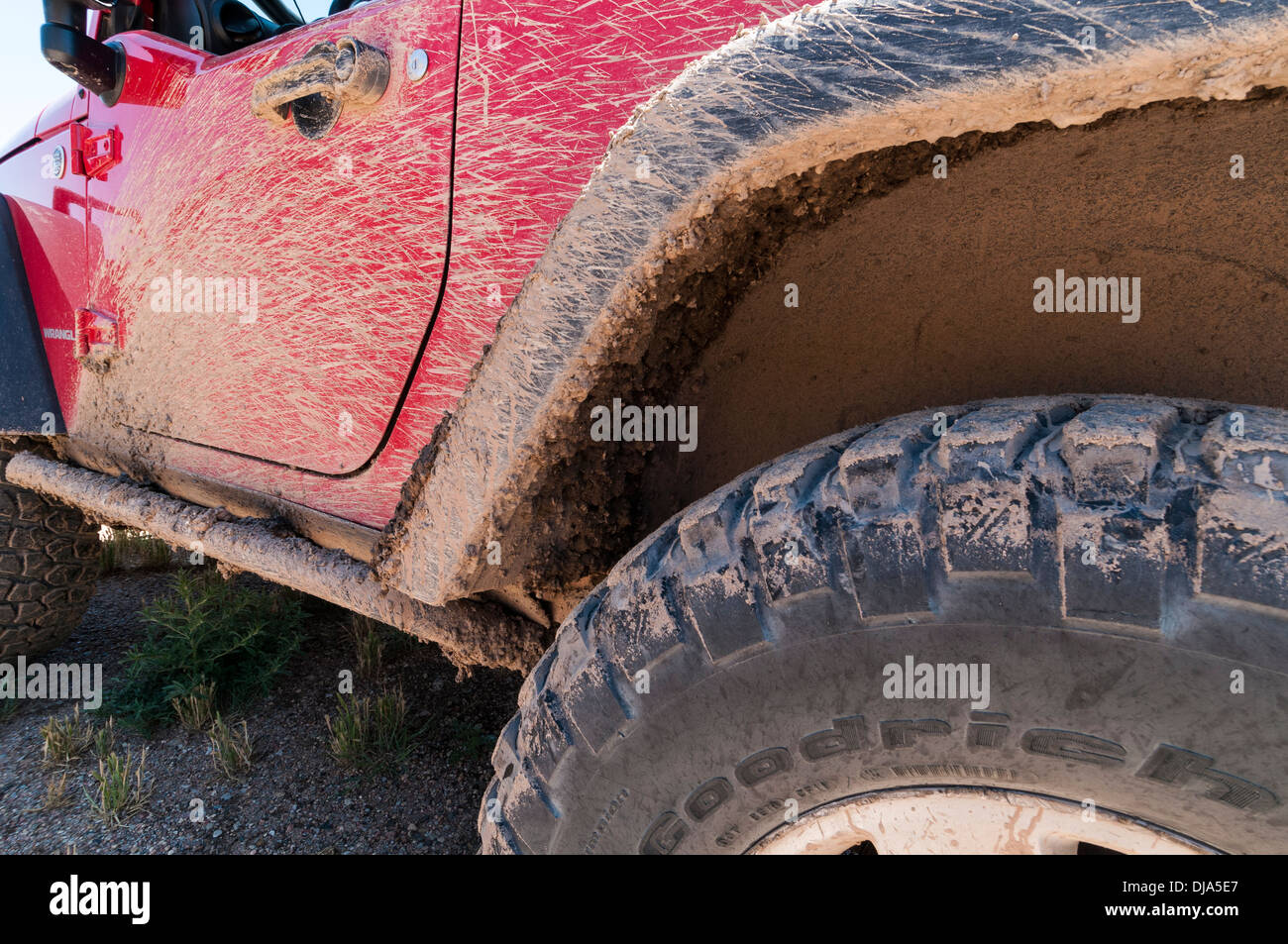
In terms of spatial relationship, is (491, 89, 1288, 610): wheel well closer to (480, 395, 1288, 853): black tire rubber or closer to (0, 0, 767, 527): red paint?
(480, 395, 1288, 853): black tire rubber

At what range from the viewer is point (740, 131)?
0.94 meters

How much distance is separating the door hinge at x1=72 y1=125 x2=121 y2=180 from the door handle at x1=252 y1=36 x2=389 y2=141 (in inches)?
39.1

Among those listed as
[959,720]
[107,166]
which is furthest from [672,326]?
A: [107,166]

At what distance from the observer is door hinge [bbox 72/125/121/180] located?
2234mm

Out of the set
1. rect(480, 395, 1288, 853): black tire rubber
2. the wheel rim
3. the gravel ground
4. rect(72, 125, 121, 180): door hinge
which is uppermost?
rect(72, 125, 121, 180): door hinge

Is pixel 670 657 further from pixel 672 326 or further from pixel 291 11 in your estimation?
pixel 291 11

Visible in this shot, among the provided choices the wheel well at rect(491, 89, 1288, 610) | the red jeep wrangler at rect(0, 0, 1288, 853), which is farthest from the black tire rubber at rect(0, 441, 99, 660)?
the wheel well at rect(491, 89, 1288, 610)

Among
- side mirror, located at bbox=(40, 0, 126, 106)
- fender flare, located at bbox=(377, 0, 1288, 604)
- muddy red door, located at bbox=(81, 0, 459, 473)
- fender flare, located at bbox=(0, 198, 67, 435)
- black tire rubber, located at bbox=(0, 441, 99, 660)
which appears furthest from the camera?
black tire rubber, located at bbox=(0, 441, 99, 660)

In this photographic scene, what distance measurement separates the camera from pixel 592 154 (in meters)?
1.20

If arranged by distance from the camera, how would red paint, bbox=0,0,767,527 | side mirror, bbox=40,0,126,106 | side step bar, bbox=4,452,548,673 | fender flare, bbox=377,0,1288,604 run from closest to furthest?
fender flare, bbox=377,0,1288,604 < red paint, bbox=0,0,767,527 < side step bar, bbox=4,452,548,673 < side mirror, bbox=40,0,126,106

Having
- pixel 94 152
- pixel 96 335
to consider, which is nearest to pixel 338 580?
pixel 96 335

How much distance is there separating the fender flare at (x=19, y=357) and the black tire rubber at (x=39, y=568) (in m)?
0.48

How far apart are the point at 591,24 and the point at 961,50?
2.01ft

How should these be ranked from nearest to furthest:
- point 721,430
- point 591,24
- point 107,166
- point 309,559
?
point 591,24, point 721,430, point 309,559, point 107,166
